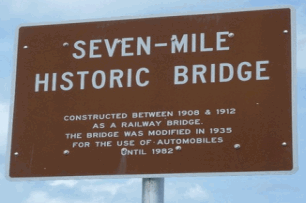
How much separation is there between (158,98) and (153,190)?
2.26 ft

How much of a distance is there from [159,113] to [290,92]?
91 cm

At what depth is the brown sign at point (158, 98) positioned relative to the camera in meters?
5.96

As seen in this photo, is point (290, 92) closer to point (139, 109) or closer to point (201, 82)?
point (201, 82)

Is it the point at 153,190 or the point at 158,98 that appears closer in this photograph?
the point at 153,190

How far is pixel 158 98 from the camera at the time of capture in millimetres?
6188

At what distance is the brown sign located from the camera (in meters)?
5.96

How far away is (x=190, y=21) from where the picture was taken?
20.9 ft

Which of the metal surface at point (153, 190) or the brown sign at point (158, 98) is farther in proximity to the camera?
the brown sign at point (158, 98)

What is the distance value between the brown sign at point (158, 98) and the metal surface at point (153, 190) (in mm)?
58

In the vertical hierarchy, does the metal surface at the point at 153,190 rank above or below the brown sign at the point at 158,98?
below

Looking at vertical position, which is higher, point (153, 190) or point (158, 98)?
point (158, 98)

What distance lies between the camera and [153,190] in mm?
5879

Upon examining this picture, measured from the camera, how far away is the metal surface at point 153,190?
585cm

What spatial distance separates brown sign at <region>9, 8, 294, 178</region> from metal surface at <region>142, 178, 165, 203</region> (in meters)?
0.06
